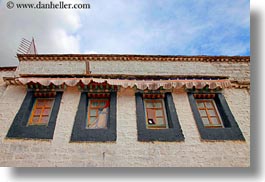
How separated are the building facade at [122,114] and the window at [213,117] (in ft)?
0.06

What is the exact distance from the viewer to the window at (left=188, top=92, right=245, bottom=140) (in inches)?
148

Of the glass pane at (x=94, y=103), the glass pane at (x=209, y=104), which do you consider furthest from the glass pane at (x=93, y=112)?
the glass pane at (x=209, y=104)

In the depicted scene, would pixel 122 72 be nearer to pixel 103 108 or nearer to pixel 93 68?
pixel 93 68

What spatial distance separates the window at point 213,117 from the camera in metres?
3.76

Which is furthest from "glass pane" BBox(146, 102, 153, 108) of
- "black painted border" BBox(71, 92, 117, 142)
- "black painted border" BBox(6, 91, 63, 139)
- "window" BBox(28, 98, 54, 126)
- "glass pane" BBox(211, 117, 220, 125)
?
"window" BBox(28, 98, 54, 126)

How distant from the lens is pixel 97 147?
3514mm

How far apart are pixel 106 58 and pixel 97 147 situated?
8.12ft

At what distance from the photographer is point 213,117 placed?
13.6ft

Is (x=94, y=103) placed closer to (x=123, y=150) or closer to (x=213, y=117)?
(x=123, y=150)

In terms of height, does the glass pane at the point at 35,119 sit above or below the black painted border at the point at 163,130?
above

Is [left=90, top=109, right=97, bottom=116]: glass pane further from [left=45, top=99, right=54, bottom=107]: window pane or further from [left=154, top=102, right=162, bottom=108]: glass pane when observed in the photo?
[left=154, top=102, right=162, bottom=108]: glass pane

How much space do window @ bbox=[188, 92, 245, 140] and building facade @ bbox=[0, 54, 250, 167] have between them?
0.02 metres

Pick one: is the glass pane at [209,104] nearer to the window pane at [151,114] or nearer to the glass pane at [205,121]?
the glass pane at [205,121]

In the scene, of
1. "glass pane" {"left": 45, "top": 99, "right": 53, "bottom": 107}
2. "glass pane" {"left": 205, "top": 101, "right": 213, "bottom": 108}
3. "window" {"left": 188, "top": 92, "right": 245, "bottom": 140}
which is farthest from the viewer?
"glass pane" {"left": 205, "top": 101, "right": 213, "bottom": 108}
